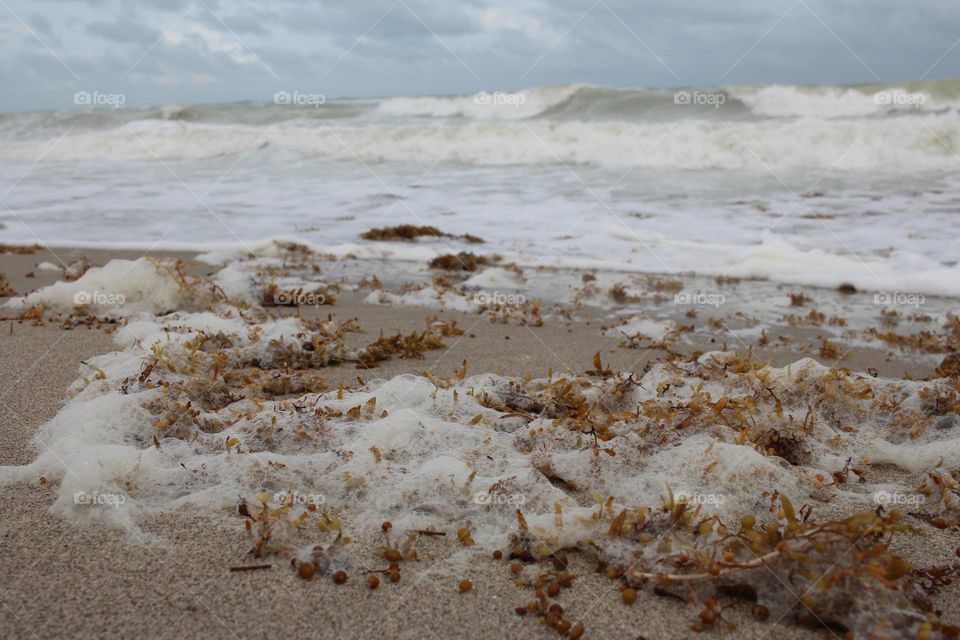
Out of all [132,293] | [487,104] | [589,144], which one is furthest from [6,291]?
[487,104]

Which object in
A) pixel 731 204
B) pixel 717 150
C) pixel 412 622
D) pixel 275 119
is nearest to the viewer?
pixel 412 622

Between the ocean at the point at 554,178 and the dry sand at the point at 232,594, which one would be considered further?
the ocean at the point at 554,178

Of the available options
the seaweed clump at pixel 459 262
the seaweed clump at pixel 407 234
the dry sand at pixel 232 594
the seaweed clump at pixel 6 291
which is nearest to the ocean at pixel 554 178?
the seaweed clump at pixel 407 234

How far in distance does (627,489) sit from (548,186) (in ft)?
40.8

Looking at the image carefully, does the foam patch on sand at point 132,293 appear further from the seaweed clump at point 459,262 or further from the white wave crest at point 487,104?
the white wave crest at point 487,104

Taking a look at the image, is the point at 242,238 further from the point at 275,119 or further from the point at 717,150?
the point at 275,119

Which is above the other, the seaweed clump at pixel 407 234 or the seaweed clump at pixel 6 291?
the seaweed clump at pixel 407 234

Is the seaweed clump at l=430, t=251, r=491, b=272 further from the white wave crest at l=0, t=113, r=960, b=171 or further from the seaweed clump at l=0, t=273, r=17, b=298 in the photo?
the white wave crest at l=0, t=113, r=960, b=171

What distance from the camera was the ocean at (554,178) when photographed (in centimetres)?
909

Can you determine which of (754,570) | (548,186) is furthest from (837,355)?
(548,186)

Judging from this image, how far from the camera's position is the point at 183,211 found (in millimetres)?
12227

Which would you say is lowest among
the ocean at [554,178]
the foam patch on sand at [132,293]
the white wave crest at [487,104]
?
the foam patch on sand at [132,293]

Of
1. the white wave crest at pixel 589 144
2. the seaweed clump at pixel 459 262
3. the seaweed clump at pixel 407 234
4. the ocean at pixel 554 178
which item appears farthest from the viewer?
the white wave crest at pixel 589 144

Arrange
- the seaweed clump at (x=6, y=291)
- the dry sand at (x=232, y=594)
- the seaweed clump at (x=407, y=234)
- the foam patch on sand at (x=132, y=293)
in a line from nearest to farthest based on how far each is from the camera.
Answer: the dry sand at (x=232, y=594) < the foam patch on sand at (x=132, y=293) < the seaweed clump at (x=6, y=291) < the seaweed clump at (x=407, y=234)
